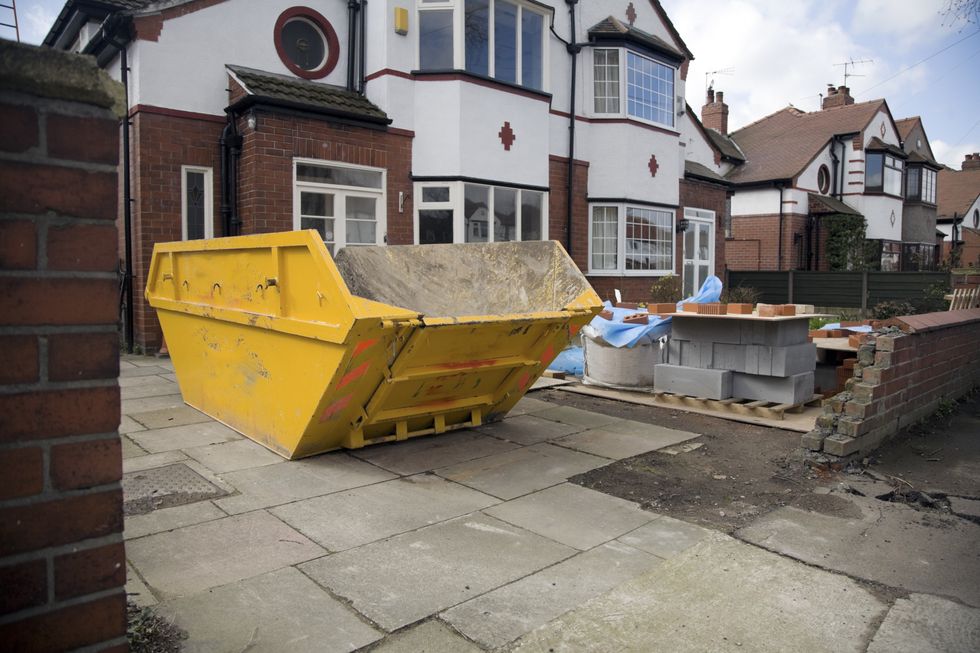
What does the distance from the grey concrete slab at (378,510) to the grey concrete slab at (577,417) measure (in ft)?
7.13

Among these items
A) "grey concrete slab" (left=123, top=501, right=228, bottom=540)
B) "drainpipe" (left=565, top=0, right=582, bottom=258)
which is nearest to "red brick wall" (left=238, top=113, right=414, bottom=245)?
"drainpipe" (left=565, top=0, right=582, bottom=258)

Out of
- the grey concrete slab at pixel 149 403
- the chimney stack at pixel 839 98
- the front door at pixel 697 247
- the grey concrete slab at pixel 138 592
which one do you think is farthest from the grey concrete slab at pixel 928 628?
the chimney stack at pixel 839 98

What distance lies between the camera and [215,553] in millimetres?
A: 3527

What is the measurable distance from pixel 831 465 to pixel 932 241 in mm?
34085

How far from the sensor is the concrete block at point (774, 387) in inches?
274

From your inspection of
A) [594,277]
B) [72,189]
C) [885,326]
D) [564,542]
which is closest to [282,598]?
[564,542]

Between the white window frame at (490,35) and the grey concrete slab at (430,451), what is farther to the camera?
the white window frame at (490,35)

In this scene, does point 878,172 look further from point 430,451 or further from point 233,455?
point 233,455

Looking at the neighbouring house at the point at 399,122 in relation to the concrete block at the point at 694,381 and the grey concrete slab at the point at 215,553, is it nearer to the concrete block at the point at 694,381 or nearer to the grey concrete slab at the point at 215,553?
the concrete block at the point at 694,381

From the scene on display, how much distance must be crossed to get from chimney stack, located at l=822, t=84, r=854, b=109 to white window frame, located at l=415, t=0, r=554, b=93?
80.5 ft

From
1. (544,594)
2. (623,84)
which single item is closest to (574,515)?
(544,594)

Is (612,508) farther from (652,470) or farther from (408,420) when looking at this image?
(408,420)

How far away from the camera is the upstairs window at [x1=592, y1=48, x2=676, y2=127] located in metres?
14.9

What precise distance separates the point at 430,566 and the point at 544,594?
1.96ft
